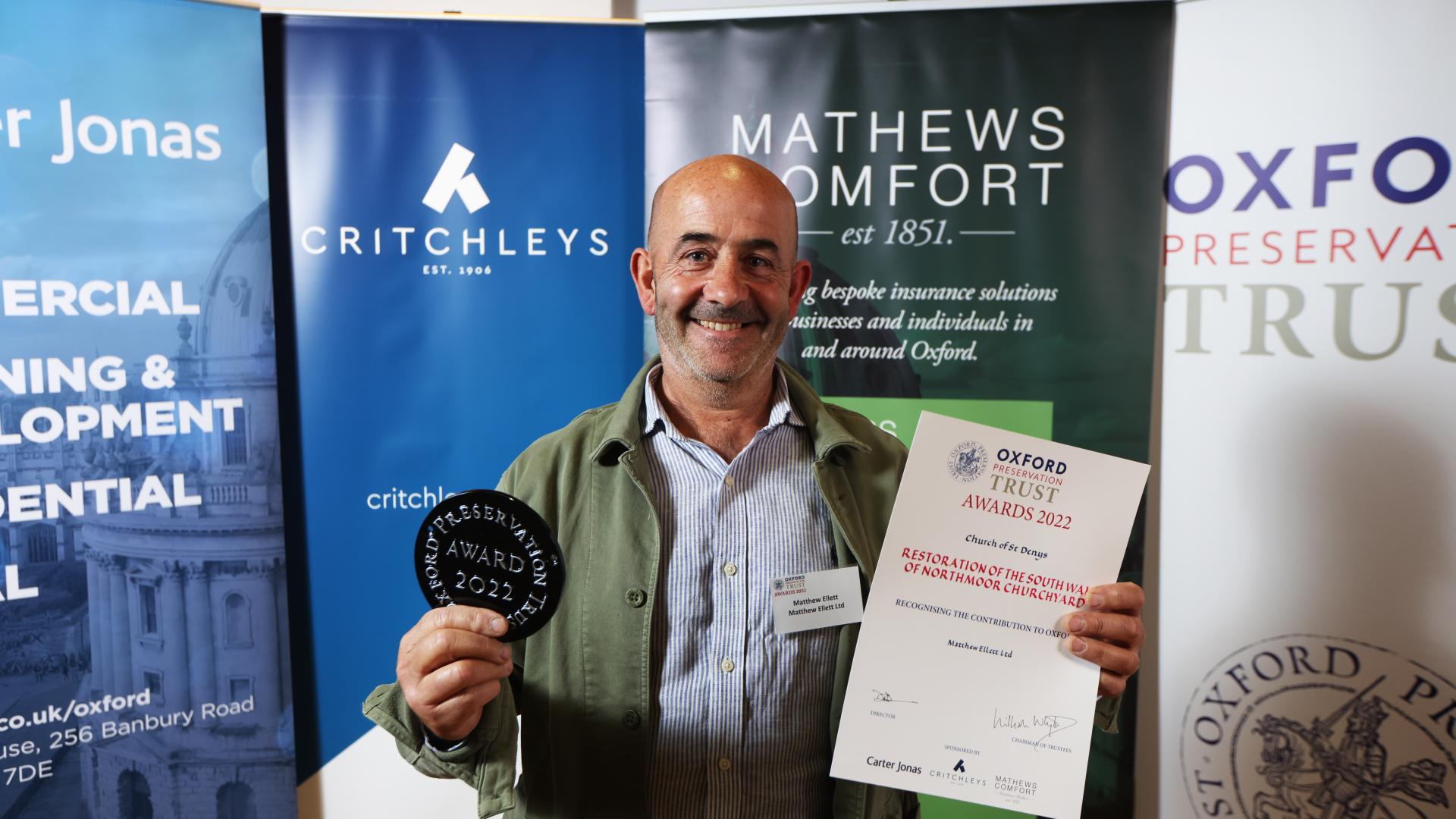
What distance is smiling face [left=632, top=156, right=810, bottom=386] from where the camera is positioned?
176 centimetres

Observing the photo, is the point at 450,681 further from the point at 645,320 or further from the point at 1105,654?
the point at 645,320

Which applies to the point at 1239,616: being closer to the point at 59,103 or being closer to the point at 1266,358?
the point at 1266,358

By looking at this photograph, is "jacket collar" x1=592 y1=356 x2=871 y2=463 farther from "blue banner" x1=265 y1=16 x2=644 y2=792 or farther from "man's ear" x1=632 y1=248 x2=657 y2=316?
"blue banner" x1=265 y1=16 x2=644 y2=792

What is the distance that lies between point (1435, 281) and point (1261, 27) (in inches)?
33.8

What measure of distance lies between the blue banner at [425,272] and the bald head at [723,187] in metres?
1.16

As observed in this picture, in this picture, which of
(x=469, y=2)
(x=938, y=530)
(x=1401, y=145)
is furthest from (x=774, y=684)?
(x=469, y=2)

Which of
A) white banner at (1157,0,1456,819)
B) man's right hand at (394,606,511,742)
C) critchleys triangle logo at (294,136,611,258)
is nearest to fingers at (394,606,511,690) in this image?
man's right hand at (394,606,511,742)

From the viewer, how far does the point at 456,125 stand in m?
2.89

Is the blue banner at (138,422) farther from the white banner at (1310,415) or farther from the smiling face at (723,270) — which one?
the white banner at (1310,415)

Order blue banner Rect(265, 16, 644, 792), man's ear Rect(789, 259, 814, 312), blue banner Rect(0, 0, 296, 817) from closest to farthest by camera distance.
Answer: man's ear Rect(789, 259, 814, 312), blue banner Rect(0, 0, 296, 817), blue banner Rect(265, 16, 644, 792)

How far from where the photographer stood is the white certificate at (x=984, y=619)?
1.52 metres

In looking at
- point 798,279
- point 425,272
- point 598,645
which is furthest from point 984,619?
point 425,272

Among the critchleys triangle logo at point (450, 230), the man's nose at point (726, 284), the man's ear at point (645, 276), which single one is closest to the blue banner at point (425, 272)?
the critchleys triangle logo at point (450, 230)
